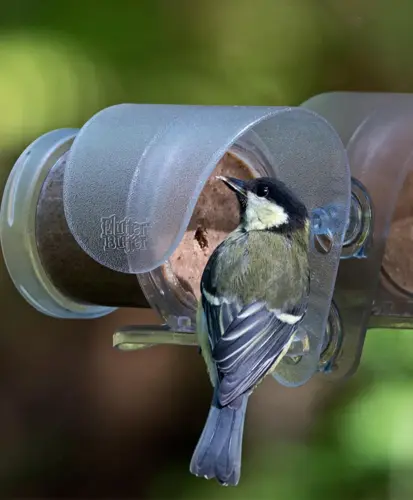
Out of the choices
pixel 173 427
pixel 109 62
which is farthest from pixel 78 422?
pixel 109 62

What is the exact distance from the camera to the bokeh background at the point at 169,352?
2707 mm

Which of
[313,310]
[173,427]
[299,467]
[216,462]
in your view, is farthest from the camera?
[173,427]

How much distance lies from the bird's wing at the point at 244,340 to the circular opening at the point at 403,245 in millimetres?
385

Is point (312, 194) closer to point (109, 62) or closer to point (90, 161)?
point (90, 161)

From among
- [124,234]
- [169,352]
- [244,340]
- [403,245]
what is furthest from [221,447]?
[169,352]

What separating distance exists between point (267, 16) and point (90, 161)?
1309 mm

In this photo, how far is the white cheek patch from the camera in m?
1.72

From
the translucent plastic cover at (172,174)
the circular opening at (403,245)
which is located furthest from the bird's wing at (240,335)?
the circular opening at (403,245)

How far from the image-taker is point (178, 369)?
3.10 meters

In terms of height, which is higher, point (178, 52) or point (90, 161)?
point (90, 161)

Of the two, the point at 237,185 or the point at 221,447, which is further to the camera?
the point at 237,185

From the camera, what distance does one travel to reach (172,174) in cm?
164

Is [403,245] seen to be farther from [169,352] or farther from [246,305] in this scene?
[169,352]

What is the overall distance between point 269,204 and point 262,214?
2cm
